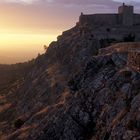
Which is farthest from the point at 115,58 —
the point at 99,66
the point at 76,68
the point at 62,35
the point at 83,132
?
the point at 62,35

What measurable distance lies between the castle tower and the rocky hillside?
10.3m

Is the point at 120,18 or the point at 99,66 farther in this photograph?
the point at 120,18

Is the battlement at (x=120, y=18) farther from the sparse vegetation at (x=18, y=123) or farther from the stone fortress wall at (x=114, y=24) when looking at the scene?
the sparse vegetation at (x=18, y=123)

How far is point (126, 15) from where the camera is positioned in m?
110

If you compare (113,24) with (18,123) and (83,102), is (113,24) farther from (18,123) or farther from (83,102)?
(83,102)

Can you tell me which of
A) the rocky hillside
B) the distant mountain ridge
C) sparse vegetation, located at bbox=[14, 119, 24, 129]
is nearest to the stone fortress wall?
the distant mountain ridge

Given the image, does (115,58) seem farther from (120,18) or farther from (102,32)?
(120,18)

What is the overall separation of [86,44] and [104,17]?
11.4 meters

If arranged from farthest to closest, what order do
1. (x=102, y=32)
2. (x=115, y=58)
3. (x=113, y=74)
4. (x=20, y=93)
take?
(x=20, y=93) → (x=102, y=32) → (x=115, y=58) → (x=113, y=74)

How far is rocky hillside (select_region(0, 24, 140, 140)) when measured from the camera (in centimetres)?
6016

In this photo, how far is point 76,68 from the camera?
9731 cm

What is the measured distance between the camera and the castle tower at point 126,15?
108875 mm

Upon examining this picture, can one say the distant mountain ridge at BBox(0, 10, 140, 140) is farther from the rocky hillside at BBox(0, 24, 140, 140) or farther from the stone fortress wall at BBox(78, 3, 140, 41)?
the stone fortress wall at BBox(78, 3, 140, 41)

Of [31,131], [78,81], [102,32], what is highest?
[102,32]
